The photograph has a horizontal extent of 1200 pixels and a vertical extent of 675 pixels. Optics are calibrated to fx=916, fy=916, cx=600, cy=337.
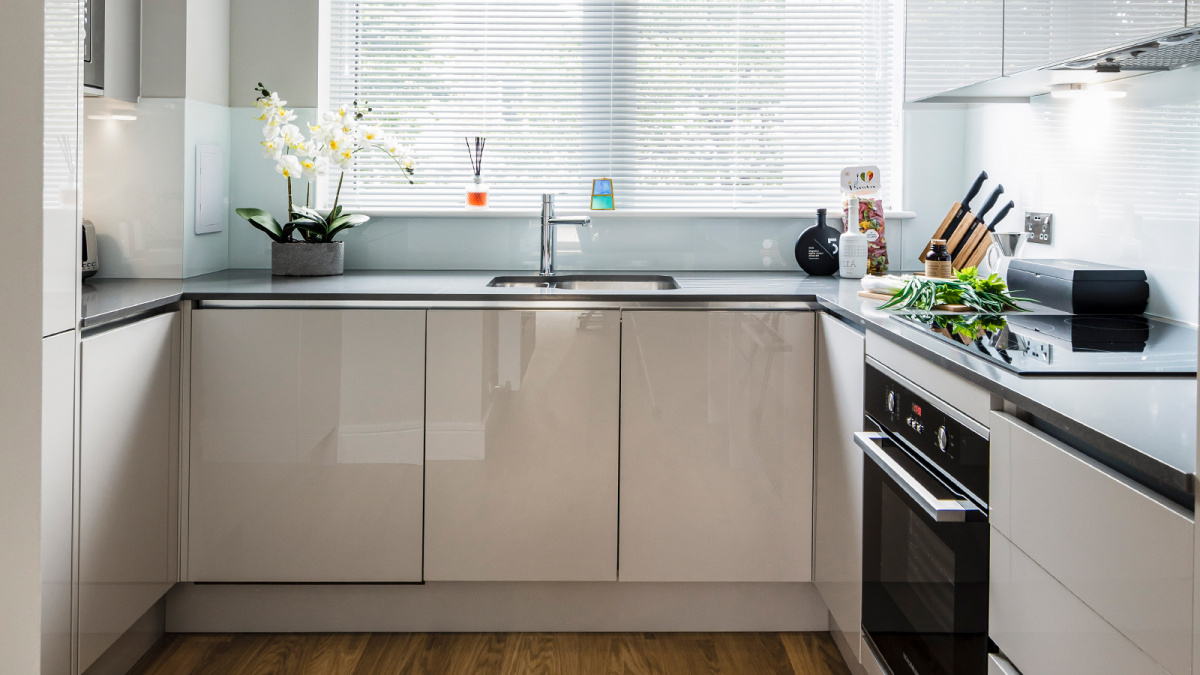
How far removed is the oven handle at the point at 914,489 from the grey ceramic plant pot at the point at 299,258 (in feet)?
5.56

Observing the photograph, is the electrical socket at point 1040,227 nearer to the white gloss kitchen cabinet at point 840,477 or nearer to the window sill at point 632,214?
the window sill at point 632,214

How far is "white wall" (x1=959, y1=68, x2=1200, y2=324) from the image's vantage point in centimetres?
196

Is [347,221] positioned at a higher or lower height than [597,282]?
higher

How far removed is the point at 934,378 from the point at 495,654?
1.41 metres

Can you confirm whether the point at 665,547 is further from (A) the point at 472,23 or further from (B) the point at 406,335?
(A) the point at 472,23

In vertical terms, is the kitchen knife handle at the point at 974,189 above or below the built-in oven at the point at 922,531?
above

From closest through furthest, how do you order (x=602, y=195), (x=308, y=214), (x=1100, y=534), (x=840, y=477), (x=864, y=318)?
(x=1100, y=534) < (x=864, y=318) < (x=840, y=477) < (x=308, y=214) < (x=602, y=195)

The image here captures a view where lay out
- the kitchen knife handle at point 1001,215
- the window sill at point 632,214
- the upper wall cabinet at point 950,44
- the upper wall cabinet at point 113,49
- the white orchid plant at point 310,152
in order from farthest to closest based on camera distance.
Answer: the window sill at point 632,214 → the white orchid plant at point 310,152 → the kitchen knife handle at point 1001,215 → the upper wall cabinet at point 113,49 → the upper wall cabinet at point 950,44

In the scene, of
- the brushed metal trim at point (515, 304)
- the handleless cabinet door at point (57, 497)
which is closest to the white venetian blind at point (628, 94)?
the brushed metal trim at point (515, 304)

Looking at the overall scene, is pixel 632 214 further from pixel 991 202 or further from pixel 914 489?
pixel 914 489

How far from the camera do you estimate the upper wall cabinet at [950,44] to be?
203 centimetres

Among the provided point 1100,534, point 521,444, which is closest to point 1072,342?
point 1100,534

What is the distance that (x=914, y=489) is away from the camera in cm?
152

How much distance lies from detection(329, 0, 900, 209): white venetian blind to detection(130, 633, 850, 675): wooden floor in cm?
144
